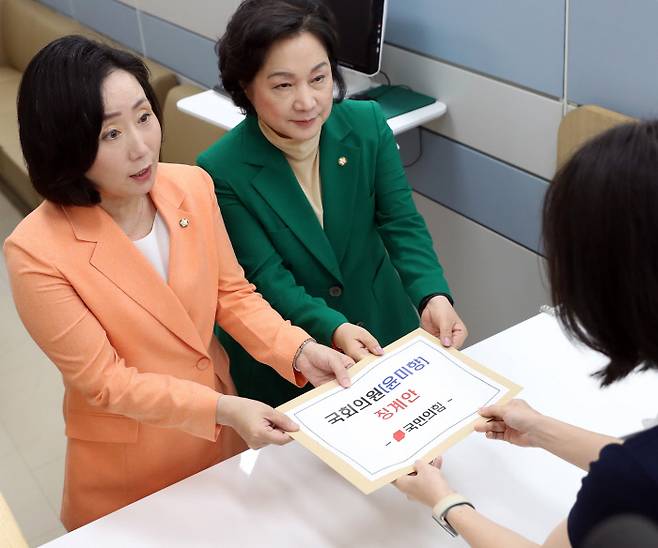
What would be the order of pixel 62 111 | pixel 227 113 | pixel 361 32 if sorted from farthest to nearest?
pixel 227 113 < pixel 361 32 < pixel 62 111

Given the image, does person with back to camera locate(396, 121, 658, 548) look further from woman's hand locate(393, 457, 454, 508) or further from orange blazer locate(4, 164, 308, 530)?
orange blazer locate(4, 164, 308, 530)

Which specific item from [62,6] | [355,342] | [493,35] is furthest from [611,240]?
[62,6]

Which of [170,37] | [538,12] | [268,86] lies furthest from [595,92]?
[170,37]

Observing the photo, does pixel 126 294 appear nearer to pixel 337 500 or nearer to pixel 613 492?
pixel 337 500

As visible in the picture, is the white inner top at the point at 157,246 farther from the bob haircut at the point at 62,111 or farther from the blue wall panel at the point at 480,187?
the blue wall panel at the point at 480,187

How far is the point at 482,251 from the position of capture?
3.02 metres

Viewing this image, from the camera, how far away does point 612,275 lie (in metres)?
0.99

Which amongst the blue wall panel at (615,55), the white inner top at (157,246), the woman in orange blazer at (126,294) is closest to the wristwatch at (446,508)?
the woman in orange blazer at (126,294)

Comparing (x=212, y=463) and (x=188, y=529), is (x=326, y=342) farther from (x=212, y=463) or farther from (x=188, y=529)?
(x=188, y=529)

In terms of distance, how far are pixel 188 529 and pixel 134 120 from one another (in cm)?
76

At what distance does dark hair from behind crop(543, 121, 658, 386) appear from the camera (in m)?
0.97

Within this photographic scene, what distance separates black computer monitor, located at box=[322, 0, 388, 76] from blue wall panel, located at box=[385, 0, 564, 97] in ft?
0.55

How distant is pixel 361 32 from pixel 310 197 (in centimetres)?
112

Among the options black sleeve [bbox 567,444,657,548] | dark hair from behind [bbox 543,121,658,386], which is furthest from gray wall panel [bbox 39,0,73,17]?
black sleeve [bbox 567,444,657,548]
